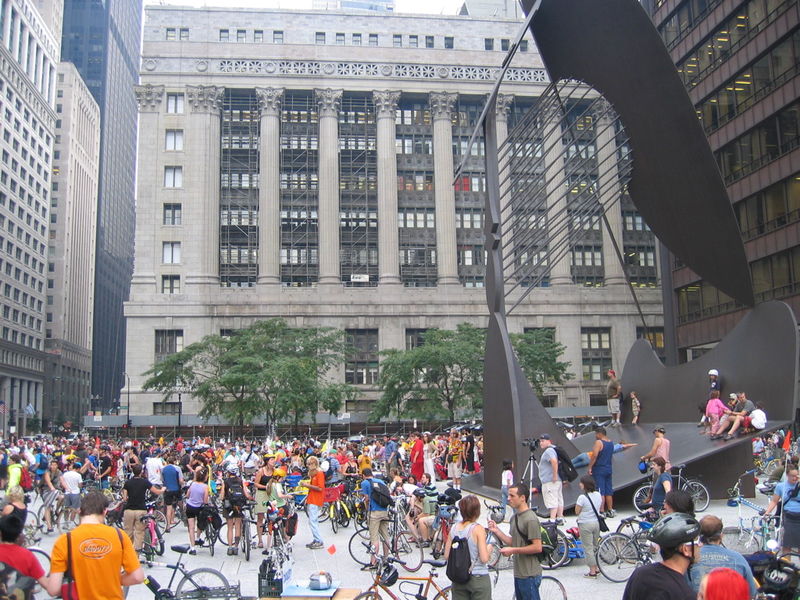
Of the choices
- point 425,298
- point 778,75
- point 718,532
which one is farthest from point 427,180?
point 718,532

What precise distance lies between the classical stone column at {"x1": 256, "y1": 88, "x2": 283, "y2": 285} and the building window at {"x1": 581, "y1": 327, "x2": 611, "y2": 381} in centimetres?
2811

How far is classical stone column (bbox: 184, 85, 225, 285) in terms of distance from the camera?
6575 centimetres

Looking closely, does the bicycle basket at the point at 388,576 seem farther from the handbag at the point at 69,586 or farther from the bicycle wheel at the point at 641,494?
the bicycle wheel at the point at 641,494

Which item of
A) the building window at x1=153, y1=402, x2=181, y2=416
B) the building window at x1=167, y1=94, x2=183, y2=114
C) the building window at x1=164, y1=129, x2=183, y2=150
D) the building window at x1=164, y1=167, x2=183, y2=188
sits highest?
the building window at x1=167, y1=94, x2=183, y2=114

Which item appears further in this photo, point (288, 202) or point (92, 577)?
point (288, 202)

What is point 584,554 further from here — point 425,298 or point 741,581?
point 425,298

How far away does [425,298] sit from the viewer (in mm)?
68000

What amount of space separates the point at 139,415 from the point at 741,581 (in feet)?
207

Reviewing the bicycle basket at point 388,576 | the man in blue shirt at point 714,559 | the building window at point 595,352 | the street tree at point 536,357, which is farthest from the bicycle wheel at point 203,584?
the building window at point 595,352

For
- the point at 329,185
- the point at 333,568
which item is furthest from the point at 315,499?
the point at 329,185

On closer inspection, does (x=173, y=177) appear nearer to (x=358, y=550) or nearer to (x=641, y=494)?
(x=358, y=550)

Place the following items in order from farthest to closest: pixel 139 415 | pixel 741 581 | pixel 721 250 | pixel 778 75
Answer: pixel 139 415, pixel 778 75, pixel 721 250, pixel 741 581

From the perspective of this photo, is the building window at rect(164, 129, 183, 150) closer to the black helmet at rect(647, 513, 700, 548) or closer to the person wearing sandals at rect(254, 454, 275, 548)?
the person wearing sandals at rect(254, 454, 275, 548)

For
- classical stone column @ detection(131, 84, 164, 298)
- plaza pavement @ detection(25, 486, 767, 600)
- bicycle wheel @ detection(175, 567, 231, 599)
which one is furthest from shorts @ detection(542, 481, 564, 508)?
classical stone column @ detection(131, 84, 164, 298)
